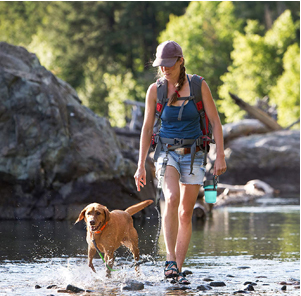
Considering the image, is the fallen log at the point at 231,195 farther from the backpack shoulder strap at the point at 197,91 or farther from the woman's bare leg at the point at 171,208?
the backpack shoulder strap at the point at 197,91

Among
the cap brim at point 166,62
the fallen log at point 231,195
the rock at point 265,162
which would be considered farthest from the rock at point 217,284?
the rock at point 265,162

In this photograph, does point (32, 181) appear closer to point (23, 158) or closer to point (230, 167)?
point (23, 158)

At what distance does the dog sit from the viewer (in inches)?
248

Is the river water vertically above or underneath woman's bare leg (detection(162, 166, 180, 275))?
underneath

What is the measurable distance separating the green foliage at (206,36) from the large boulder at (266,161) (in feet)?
92.7

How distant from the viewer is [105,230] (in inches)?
256

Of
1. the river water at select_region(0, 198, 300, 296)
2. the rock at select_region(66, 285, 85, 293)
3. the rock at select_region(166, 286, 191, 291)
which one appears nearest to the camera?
the rock at select_region(66, 285, 85, 293)

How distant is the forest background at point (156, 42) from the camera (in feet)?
159

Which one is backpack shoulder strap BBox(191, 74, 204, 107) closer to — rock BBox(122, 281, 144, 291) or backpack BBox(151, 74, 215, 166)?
backpack BBox(151, 74, 215, 166)

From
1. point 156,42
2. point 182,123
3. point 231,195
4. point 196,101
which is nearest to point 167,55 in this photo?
point 196,101

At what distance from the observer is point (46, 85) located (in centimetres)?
1309

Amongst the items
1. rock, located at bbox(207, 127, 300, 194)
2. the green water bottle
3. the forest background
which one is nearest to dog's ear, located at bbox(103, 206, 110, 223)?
the green water bottle

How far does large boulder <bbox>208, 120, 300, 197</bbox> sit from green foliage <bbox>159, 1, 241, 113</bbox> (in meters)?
28.3

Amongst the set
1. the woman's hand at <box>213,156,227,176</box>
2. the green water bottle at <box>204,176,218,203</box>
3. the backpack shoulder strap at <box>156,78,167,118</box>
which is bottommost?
the green water bottle at <box>204,176,218,203</box>
